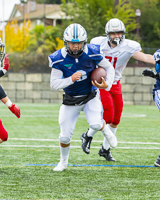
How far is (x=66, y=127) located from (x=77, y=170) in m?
0.58

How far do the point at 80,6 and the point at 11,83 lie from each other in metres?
11.0

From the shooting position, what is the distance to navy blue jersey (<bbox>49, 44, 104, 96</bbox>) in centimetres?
436

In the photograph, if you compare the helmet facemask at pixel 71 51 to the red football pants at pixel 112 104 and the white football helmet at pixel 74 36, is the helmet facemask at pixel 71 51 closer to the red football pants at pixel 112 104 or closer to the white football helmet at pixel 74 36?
the white football helmet at pixel 74 36

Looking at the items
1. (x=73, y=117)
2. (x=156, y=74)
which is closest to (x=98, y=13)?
(x=156, y=74)

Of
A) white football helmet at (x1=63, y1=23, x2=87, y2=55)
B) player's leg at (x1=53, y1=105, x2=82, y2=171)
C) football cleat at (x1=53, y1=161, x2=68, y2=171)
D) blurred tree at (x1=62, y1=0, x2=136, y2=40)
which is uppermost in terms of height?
blurred tree at (x1=62, y1=0, x2=136, y2=40)

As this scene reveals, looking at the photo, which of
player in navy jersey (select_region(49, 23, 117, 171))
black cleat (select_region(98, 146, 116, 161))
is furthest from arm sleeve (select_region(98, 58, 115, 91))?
black cleat (select_region(98, 146, 116, 161))

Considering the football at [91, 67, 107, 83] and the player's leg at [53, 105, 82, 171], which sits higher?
the football at [91, 67, 107, 83]

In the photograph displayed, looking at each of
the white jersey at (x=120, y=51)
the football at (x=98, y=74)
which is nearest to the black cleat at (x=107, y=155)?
the white jersey at (x=120, y=51)

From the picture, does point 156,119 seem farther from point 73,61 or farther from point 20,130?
point 73,61

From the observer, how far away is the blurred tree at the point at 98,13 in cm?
2350

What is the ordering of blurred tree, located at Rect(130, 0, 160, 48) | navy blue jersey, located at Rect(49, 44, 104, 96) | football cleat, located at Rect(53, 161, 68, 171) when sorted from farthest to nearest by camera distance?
1. blurred tree, located at Rect(130, 0, 160, 48)
2. football cleat, located at Rect(53, 161, 68, 171)
3. navy blue jersey, located at Rect(49, 44, 104, 96)

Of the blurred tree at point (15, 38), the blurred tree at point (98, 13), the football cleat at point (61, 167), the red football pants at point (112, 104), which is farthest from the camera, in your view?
the blurred tree at point (15, 38)

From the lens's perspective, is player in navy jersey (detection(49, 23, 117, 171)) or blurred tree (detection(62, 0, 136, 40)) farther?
blurred tree (detection(62, 0, 136, 40))

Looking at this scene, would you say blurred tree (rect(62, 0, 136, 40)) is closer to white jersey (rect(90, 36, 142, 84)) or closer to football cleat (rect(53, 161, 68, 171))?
white jersey (rect(90, 36, 142, 84))
